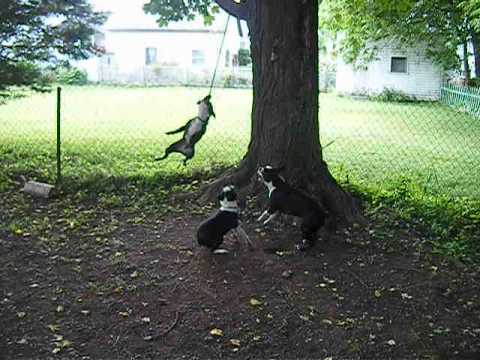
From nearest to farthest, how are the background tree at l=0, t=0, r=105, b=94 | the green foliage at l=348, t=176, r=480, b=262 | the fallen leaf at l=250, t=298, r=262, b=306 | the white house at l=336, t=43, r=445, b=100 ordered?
the fallen leaf at l=250, t=298, r=262, b=306
the green foliage at l=348, t=176, r=480, b=262
the background tree at l=0, t=0, r=105, b=94
the white house at l=336, t=43, r=445, b=100

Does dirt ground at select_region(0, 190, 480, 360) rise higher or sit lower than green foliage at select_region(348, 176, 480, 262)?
lower

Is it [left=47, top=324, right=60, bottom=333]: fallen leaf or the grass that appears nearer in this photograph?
[left=47, top=324, right=60, bottom=333]: fallen leaf

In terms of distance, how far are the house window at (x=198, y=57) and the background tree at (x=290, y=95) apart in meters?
28.1

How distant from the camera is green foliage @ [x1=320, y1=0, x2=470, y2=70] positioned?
14805mm

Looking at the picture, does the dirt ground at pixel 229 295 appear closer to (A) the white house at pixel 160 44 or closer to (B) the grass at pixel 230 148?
(B) the grass at pixel 230 148

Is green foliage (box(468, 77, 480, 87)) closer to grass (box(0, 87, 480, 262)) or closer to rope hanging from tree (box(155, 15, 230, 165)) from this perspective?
grass (box(0, 87, 480, 262))

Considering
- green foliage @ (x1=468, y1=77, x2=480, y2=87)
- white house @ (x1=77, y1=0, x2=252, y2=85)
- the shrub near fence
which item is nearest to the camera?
the shrub near fence

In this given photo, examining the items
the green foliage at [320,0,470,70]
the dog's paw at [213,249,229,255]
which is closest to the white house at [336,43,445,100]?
the green foliage at [320,0,470,70]

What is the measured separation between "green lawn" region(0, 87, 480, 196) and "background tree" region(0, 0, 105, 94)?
1.27 m

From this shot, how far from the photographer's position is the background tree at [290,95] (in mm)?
5395

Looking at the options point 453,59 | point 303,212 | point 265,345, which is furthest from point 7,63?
point 453,59

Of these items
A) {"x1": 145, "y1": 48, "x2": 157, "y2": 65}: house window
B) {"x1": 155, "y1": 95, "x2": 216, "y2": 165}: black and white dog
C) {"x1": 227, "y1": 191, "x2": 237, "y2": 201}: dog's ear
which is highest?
{"x1": 145, "y1": 48, "x2": 157, "y2": 65}: house window

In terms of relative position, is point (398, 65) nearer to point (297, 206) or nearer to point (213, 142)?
point (213, 142)

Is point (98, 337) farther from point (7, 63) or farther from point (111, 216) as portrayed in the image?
point (7, 63)
